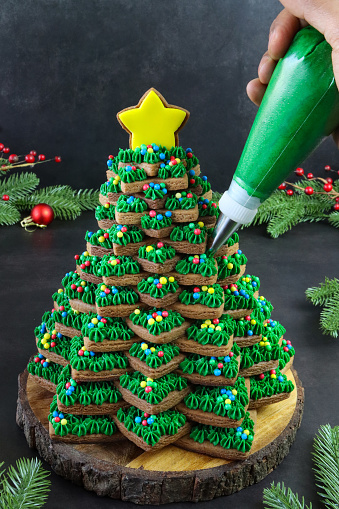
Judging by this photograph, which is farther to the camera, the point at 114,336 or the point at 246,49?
the point at 246,49

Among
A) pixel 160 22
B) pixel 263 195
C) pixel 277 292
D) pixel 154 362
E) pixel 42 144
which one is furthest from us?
pixel 42 144

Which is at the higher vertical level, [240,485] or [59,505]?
[240,485]

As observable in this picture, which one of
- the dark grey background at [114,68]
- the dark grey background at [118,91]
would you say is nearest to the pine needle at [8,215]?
the dark grey background at [118,91]

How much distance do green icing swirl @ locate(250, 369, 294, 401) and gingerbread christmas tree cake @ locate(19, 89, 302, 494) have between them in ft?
0.19

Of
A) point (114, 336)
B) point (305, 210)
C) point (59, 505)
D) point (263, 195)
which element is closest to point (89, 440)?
point (59, 505)

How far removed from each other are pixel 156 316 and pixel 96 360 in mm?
216

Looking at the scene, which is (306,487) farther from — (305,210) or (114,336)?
(305,210)

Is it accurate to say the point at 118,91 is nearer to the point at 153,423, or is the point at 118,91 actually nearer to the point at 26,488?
the point at 153,423

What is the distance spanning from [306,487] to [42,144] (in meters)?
2.54

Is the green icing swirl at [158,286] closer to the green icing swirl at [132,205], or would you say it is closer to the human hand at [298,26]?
the green icing swirl at [132,205]

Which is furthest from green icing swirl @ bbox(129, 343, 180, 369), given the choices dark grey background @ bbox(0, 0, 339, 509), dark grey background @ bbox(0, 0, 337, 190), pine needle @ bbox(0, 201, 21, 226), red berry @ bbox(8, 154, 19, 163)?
dark grey background @ bbox(0, 0, 337, 190)

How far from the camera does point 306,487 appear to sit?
1.80 metres

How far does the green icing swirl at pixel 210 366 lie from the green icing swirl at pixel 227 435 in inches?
6.3

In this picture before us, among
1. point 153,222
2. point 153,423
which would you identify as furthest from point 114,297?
point 153,423
